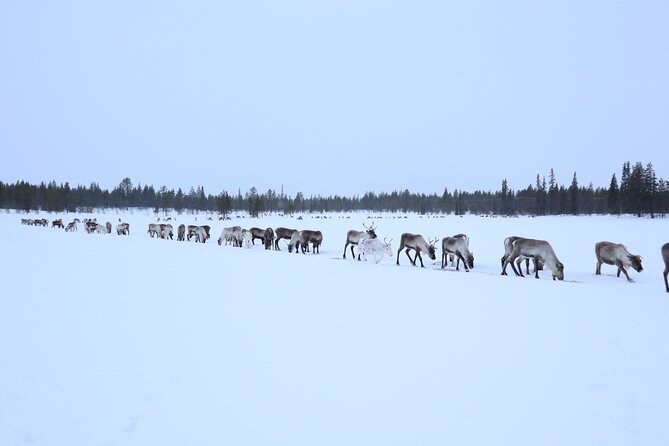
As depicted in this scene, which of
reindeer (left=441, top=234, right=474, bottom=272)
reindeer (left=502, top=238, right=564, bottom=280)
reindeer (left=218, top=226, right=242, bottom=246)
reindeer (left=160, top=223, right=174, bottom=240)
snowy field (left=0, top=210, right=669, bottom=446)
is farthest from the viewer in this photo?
reindeer (left=160, top=223, right=174, bottom=240)

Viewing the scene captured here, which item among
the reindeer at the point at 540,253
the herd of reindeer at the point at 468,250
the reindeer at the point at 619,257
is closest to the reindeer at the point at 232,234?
the herd of reindeer at the point at 468,250

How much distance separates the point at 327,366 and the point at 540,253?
12.7 m

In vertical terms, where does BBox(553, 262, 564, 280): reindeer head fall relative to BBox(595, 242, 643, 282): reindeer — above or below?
below

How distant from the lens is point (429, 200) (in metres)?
156

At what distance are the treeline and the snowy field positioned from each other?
6767 cm

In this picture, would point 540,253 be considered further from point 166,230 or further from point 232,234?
point 166,230

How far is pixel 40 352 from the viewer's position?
5090 mm

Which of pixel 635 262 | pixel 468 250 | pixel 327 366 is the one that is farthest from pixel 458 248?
pixel 327 366

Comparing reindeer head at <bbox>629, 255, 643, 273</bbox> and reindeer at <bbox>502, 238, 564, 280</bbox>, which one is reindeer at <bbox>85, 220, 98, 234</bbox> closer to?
reindeer at <bbox>502, 238, 564, 280</bbox>

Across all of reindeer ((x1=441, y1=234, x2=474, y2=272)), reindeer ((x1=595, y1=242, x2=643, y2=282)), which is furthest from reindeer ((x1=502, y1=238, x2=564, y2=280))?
reindeer ((x1=595, y1=242, x2=643, y2=282))

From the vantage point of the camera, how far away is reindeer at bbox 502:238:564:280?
47.3 feet

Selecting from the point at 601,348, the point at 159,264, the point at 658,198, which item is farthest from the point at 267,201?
the point at 601,348

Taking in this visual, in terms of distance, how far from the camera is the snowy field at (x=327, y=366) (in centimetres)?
363

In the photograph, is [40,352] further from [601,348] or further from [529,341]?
[601,348]
